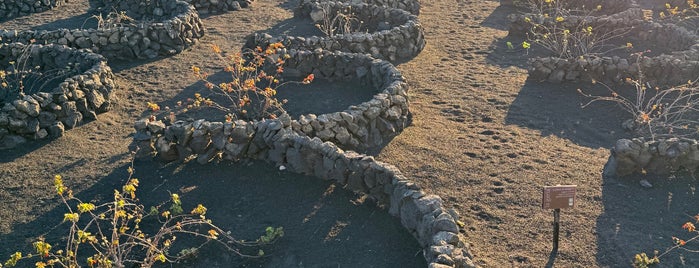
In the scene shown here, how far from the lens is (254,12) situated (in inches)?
740

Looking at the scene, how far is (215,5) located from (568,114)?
10.2m

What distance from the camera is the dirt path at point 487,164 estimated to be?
825cm

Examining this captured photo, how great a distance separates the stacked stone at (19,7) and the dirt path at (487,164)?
6.38 m

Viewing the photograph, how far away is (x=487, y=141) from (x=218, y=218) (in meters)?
4.24

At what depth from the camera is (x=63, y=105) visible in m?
11.6

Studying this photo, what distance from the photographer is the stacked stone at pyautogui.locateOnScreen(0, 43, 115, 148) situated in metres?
11.1

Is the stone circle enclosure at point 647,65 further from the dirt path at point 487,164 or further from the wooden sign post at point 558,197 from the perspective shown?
the wooden sign post at point 558,197

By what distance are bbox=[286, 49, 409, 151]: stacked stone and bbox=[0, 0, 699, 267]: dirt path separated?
29 centimetres

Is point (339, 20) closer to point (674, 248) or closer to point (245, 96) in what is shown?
point (245, 96)

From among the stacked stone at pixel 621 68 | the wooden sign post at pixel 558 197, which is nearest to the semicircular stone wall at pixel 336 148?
the wooden sign post at pixel 558 197

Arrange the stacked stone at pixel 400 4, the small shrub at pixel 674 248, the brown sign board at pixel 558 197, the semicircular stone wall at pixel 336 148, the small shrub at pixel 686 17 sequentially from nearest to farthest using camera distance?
the brown sign board at pixel 558 197 < the small shrub at pixel 674 248 < the semicircular stone wall at pixel 336 148 < the small shrub at pixel 686 17 < the stacked stone at pixel 400 4

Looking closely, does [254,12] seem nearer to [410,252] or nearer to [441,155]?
[441,155]

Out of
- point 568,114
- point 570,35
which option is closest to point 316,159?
point 568,114

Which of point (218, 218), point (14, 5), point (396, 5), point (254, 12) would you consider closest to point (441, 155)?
point (218, 218)
